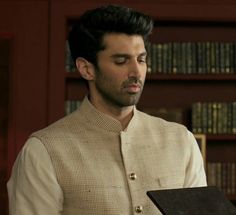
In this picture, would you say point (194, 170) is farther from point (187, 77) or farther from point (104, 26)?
point (187, 77)

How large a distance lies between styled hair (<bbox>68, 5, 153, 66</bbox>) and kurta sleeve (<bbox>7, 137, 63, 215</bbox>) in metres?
0.30

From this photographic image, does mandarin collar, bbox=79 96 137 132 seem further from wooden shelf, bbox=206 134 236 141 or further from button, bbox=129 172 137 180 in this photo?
wooden shelf, bbox=206 134 236 141

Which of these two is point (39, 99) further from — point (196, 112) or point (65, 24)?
point (196, 112)

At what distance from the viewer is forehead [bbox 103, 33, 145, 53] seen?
153cm

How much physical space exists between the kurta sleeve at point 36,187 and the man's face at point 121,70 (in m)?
0.22

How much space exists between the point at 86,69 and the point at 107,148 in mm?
225

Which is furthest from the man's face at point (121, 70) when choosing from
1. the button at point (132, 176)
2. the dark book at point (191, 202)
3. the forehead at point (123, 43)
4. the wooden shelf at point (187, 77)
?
the wooden shelf at point (187, 77)

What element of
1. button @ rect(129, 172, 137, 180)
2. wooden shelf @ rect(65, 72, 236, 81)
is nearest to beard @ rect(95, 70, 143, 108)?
button @ rect(129, 172, 137, 180)

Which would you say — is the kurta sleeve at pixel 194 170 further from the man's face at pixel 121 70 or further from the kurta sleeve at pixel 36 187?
the kurta sleeve at pixel 36 187

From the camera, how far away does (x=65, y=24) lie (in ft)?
9.91

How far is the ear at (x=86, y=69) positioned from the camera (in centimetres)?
162

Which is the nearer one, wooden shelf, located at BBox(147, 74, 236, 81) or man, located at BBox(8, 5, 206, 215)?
man, located at BBox(8, 5, 206, 215)

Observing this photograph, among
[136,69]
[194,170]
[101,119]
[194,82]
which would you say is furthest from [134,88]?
[194,82]

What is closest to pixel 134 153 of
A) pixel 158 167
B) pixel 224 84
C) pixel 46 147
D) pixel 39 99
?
pixel 158 167
